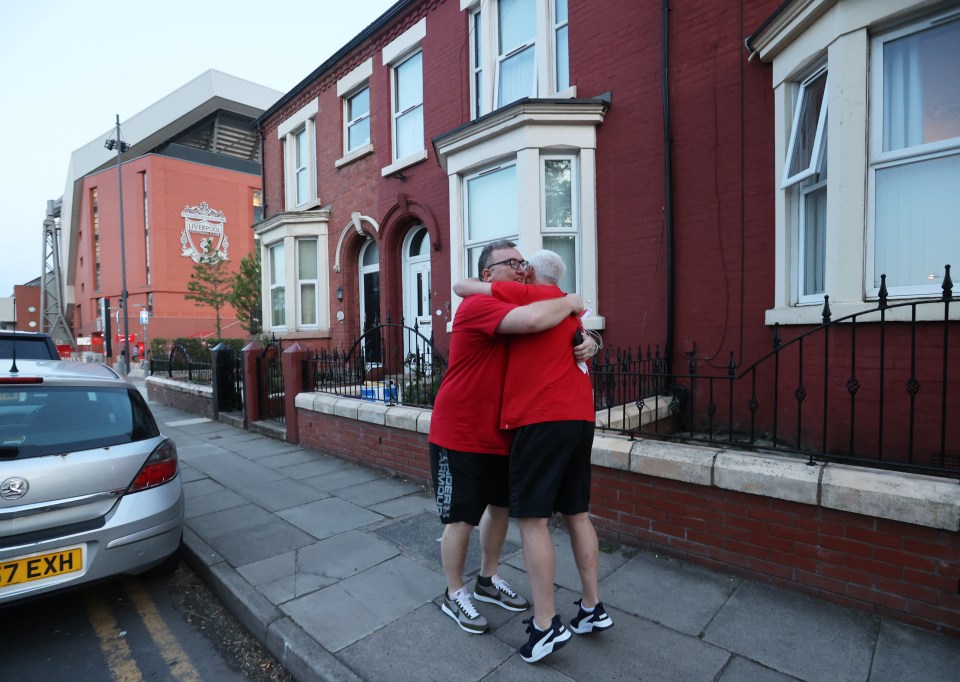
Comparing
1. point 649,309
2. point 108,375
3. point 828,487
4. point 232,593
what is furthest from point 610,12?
point 232,593

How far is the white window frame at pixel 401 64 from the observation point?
902 centimetres

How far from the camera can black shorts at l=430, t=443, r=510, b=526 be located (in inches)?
101

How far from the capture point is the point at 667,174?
5730mm

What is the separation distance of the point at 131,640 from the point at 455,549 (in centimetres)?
200

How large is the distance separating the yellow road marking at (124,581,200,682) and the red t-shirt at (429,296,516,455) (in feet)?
5.91

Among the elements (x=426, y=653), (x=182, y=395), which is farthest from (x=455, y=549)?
(x=182, y=395)

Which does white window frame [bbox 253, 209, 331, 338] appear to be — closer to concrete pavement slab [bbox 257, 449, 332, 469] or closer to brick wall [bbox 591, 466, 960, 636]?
concrete pavement slab [bbox 257, 449, 332, 469]

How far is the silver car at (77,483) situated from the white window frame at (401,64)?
6678mm

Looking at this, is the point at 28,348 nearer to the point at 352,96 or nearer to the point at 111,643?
the point at 111,643

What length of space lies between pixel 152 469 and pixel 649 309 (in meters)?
5.00

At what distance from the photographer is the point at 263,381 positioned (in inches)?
336

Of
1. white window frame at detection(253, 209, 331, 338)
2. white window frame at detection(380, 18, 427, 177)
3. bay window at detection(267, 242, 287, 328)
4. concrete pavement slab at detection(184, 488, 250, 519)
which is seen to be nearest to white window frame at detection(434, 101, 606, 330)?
white window frame at detection(380, 18, 427, 177)

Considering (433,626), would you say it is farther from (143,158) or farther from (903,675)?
(143,158)

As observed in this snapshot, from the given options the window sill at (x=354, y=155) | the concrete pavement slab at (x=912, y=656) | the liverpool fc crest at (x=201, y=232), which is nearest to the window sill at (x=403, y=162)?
the window sill at (x=354, y=155)
